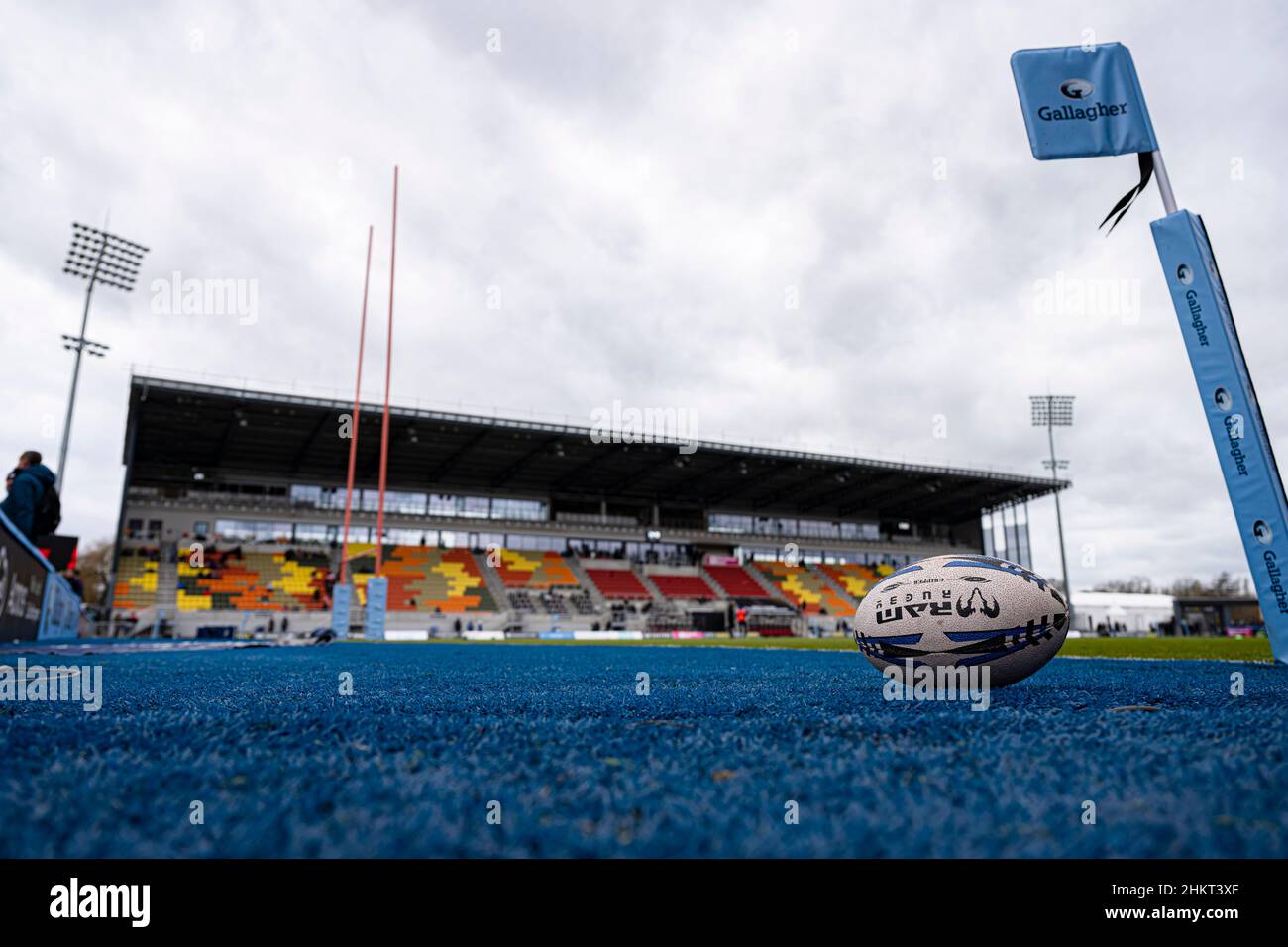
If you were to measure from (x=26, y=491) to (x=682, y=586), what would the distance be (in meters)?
31.4

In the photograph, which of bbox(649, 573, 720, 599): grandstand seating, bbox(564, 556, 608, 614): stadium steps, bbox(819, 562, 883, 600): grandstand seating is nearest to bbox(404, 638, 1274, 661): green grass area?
bbox(564, 556, 608, 614): stadium steps

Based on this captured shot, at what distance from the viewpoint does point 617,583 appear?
36.7 m

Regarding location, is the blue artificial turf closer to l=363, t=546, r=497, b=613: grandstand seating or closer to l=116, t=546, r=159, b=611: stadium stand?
l=363, t=546, r=497, b=613: grandstand seating

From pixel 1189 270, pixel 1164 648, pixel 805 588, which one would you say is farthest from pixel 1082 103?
pixel 805 588

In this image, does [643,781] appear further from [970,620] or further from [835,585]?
[835,585]

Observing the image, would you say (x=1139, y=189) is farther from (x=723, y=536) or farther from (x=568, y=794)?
(x=723, y=536)

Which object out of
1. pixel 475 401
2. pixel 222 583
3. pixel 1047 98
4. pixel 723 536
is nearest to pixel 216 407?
pixel 222 583

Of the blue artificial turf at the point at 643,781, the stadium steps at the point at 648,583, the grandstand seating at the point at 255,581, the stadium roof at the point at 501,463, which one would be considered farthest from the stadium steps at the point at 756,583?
the blue artificial turf at the point at 643,781

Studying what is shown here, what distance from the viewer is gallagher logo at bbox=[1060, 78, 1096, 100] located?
4426mm

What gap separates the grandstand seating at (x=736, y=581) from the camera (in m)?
38.1

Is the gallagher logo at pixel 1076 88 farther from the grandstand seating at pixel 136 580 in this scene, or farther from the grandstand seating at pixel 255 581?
the grandstand seating at pixel 136 580

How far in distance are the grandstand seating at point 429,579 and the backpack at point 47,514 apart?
20772mm

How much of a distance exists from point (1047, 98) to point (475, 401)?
94.0 ft

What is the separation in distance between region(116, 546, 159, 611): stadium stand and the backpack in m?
20.5
